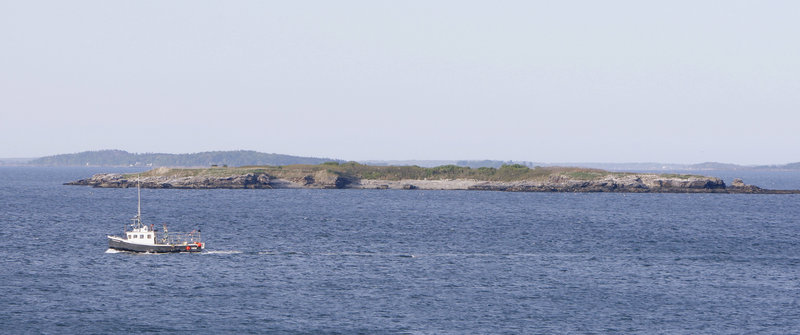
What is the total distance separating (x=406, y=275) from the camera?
69.4m

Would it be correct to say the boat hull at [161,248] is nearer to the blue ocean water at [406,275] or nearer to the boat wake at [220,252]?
the boat wake at [220,252]

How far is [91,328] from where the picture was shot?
50.3 metres

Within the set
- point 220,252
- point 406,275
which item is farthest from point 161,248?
point 406,275

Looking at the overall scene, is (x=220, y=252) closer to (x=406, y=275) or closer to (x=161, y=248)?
(x=161, y=248)

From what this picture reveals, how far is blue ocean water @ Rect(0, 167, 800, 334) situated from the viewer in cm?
5316

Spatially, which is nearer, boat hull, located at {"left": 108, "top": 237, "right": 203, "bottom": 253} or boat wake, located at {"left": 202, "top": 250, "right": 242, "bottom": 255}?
boat hull, located at {"left": 108, "top": 237, "right": 203, "bottom": 253}

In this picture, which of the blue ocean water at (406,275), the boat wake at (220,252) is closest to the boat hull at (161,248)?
the boat wake at (220,252)

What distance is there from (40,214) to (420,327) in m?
90.6

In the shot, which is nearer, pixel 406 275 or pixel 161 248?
pixel 406 275

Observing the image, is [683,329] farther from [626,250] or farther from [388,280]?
[626,250]

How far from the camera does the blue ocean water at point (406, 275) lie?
174ft

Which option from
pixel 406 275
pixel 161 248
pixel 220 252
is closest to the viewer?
pixel 406 275

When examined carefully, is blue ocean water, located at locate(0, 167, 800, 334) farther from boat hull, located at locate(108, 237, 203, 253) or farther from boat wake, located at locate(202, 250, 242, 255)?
boat hull, located at locate(108, 237, 203, 253)

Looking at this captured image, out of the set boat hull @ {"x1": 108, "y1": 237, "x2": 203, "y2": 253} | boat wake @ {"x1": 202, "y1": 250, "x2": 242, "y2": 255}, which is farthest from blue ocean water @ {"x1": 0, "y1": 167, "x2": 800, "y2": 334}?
boat hull @ {"x1": 108, "y1": 237, "x2": 203, "y2": 253}
